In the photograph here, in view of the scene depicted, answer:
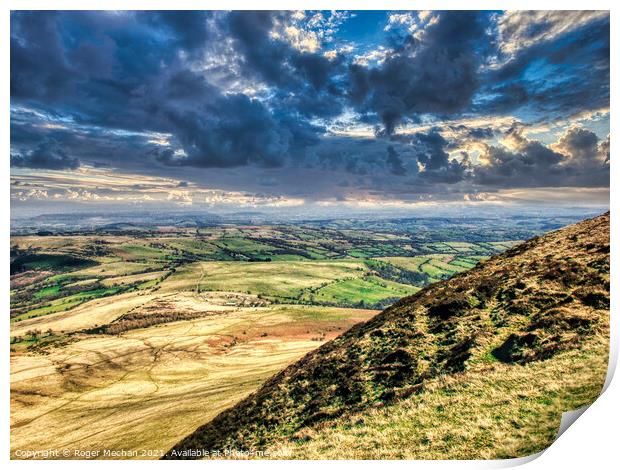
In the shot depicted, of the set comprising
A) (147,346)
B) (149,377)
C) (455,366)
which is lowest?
(147,346)

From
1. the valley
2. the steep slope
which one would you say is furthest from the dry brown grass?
the steep slope

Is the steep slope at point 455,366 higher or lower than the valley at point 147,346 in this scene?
higher

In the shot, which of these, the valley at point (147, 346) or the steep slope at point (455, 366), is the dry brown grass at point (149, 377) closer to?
the valley at point (147, 346)

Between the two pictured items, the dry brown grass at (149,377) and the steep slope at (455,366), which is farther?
the dry brown grass at (149,377)

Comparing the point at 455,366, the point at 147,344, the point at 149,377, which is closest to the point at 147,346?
the point at 147,344

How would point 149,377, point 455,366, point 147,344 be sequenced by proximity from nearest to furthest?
1. point 455,366
2. point 149,377
3. point 147,344

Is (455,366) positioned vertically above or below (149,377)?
above

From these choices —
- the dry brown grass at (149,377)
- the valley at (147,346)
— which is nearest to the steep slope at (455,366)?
the valley at (147,346)

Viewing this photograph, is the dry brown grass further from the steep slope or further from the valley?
the steep slope

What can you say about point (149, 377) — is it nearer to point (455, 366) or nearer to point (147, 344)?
point (147, 344)

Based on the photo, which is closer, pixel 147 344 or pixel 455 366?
pixel 455 366
